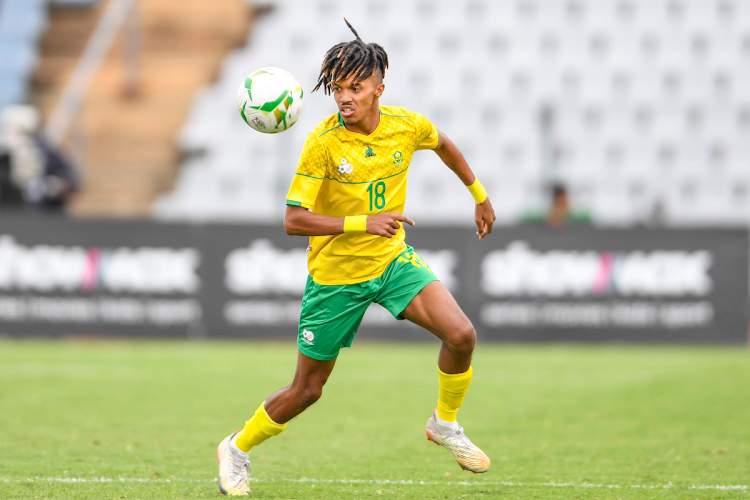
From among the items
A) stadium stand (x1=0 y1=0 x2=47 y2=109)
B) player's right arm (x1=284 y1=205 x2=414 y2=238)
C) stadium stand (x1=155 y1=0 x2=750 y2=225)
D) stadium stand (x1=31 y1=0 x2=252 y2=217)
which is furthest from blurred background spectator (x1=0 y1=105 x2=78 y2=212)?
player's right arm (x1=284 y1=205 x2=414 y2=238)

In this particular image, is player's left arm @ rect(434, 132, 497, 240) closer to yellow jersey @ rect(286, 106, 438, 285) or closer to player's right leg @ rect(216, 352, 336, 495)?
yellow jersey @ rect(286, 106, 438, 285)

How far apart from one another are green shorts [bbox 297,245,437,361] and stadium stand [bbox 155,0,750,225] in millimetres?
10752

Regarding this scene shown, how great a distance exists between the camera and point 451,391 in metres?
5.59

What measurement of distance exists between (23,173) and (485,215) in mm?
10686

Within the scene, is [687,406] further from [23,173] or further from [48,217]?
[23,173]

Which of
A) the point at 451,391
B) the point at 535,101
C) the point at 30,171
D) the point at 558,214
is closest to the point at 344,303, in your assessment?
the point at 451,391

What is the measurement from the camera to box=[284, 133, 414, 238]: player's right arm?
505cm

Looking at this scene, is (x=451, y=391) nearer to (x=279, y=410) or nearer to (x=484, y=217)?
(x=279, y=410)

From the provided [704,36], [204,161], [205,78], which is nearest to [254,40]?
[205,78]

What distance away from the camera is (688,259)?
44.2 ft

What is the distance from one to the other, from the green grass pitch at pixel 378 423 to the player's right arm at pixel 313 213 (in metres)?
1.48

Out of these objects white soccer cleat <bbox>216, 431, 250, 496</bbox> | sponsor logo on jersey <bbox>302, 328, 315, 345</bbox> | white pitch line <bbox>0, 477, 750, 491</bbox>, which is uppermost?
sponsor logo on jersey <bbox>302, 328, 315, 345</bbox>

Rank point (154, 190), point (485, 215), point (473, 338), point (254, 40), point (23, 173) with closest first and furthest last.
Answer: point (473, 338) → point (485, 215) → point (23, 173) → point (154, 190) → point (254, 40)

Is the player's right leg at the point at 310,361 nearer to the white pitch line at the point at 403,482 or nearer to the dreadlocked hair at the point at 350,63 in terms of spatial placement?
the white pitch line at the point at 403,482
